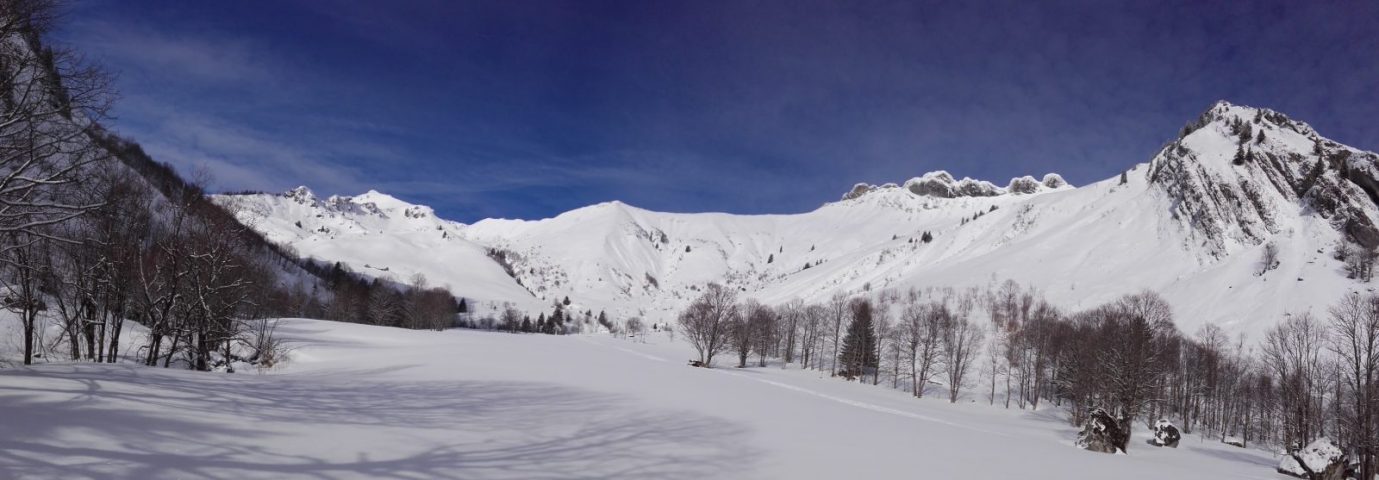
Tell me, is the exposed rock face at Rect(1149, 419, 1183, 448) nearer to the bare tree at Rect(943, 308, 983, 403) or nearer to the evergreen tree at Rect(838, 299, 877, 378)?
the bare tree at Rect(943, 308, 983, 403)

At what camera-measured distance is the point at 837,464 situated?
41.1 ft

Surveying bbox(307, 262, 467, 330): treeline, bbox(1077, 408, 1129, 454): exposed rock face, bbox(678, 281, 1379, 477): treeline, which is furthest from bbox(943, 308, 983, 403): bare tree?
bbox(307, 262, 467, 330): treeline

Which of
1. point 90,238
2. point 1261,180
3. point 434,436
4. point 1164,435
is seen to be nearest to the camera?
point 434,436

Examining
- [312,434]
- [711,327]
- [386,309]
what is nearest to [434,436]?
[312,434]

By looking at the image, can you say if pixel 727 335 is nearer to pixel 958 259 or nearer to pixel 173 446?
pixel 173 446

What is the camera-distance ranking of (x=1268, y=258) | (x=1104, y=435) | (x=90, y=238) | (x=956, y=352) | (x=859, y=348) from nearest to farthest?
1. (x=90, y=238)
2. (x=1104, y=435)
3. (x=956, y=352)
4. (x=859, y=348)
5. (x=1268, y=258)

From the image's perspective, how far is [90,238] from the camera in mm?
13258

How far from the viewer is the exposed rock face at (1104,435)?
25.4 m

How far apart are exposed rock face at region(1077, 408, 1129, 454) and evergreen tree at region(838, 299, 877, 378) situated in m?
58.0

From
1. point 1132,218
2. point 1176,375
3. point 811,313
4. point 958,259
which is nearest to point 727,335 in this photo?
point 811,313

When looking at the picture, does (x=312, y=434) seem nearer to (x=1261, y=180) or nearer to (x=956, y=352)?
(x=956, y=352)

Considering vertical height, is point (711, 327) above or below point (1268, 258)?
below

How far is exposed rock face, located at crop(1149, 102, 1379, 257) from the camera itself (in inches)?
4006

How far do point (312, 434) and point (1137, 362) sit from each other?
196 ft
